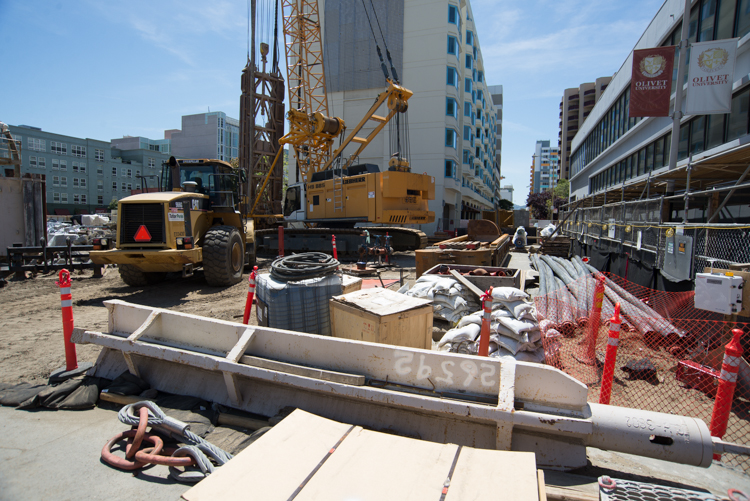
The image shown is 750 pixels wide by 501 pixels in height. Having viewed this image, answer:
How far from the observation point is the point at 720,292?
4.09 m

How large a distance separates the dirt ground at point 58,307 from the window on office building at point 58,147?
191 ft

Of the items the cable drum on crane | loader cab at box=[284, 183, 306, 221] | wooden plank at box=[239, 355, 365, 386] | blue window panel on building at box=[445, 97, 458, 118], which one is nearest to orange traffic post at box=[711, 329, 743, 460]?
wooden plank at box=[239, 355, 365, 386]

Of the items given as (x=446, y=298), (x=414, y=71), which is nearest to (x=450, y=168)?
(x=414, y=71)

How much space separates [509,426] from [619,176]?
27.2 meters

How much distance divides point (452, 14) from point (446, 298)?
31.0 metres

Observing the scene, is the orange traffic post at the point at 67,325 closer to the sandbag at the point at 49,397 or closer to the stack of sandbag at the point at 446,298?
the sandbag at the point at 49,397

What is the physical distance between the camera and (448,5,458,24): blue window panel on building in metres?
29.6

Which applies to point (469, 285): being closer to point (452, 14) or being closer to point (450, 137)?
point (450, 137)

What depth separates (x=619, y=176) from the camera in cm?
2441

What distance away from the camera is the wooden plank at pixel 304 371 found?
2.89 meters

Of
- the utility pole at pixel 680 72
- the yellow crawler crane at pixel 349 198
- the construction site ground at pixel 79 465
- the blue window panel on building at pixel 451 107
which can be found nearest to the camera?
the construction site ground at pixel 79 465

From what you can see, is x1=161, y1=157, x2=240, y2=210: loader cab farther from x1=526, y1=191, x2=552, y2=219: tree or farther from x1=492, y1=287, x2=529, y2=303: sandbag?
x1=526, y1=191, x2=552, y2=219: tree

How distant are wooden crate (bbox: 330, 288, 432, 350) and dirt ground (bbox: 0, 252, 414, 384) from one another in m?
2.92

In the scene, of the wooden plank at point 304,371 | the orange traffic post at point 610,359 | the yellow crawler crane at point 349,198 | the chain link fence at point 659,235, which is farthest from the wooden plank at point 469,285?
the yellow crawler crane at point 349,198
